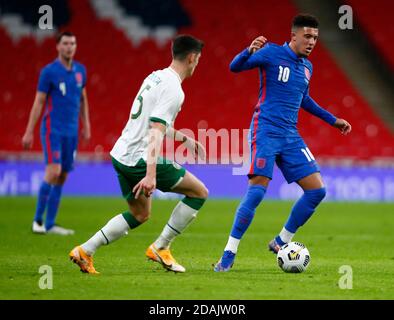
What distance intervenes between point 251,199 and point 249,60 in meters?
1.18

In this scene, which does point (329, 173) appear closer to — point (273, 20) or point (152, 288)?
point (273, 20)

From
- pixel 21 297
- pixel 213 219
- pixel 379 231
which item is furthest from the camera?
pixel 213 219

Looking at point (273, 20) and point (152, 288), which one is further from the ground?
point (273, 20)

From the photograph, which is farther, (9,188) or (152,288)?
(9,188)

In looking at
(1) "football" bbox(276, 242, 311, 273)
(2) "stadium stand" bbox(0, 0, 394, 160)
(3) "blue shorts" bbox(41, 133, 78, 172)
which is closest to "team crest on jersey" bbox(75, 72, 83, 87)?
(3) "blue shorts" bbox(41, 133, 78, 172)

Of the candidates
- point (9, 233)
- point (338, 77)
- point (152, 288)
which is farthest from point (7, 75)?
point (152, 288)

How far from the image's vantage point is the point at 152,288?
21.3ft

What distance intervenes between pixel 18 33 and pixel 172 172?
1418 centimetres

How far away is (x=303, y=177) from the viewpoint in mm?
8008

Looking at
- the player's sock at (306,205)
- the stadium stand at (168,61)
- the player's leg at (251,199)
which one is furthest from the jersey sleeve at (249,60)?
the stadium stand at (168,61)

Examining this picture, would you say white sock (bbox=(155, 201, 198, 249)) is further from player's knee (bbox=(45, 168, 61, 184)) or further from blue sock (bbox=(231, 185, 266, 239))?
player's knee (bbox=(45, 168, 61, 184))

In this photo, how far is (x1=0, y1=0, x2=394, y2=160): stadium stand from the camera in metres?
20.0

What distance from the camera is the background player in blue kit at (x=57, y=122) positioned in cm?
1127

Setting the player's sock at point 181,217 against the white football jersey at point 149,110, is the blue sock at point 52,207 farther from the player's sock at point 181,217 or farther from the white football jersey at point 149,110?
the white football jersey at point 149,110
